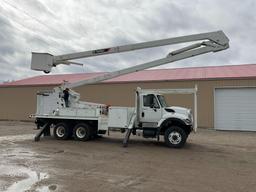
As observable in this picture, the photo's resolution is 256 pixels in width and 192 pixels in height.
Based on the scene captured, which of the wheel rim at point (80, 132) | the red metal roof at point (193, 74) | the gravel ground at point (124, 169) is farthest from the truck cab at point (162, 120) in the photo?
the red metal roof at point (193, 74)

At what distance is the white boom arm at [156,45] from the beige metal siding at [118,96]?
9880 mm

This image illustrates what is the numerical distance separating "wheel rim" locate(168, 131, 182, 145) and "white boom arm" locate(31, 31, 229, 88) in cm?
323

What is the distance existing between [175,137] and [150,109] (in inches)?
68.7

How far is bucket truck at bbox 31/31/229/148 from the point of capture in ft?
42.3

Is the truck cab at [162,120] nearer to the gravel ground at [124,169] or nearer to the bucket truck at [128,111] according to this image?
the bucket truck at [128,111]

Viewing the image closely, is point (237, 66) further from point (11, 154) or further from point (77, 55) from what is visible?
point (11, 154)

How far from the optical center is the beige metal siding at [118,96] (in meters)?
22.5

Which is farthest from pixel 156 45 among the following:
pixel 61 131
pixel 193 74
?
pixel 193 74

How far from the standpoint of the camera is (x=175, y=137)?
1277 cm

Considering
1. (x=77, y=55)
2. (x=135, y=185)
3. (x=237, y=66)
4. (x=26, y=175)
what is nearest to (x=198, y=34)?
(x=77, y=55)

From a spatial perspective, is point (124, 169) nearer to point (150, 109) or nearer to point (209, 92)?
point (150, 109)

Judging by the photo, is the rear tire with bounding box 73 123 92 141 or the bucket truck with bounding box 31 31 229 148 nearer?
the bucket truck with bounding box 31 31 229 148

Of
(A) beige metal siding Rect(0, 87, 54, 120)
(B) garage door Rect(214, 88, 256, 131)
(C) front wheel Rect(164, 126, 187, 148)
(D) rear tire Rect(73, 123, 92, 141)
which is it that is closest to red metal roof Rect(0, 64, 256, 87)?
(A) beige metal siding Rect(0, 87, 54, 120)

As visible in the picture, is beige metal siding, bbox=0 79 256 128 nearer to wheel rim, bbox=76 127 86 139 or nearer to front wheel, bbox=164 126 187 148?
front wheel, bbox=164 126 187 148
